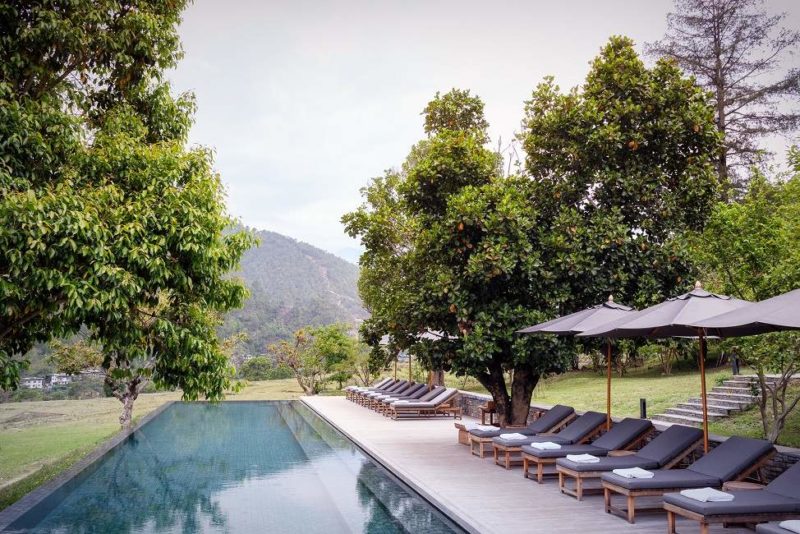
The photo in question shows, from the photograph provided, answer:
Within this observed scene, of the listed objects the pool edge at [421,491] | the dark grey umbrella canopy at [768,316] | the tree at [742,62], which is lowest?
the pool edge at [421,491]

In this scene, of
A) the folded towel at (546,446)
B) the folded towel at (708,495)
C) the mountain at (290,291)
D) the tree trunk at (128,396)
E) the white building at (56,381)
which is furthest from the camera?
the mountain at (290,291)

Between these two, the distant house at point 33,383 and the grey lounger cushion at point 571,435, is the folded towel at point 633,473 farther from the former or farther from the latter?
the distant house at point 33,383

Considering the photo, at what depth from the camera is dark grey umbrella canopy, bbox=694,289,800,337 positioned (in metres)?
5.45

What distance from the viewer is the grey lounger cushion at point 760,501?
216 inches

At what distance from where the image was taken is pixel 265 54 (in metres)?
27.0

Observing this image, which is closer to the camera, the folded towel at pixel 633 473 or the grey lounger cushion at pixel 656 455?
the folded towel at pixel 633 473

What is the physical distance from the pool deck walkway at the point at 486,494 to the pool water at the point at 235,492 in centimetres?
25

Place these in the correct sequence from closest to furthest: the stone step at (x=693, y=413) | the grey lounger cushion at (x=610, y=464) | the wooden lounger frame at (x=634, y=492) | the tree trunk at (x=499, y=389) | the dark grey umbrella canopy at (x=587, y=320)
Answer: the wooden lounger frame at (x=634, y=492) → the grey lounger cushion at (x=610, y=464) → the dark grey umbrella canopy at (x=587, y=320) → the tree trunk at (x=499, y=389) → the stone step at (x=693, y=413)

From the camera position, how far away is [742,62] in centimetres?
2031

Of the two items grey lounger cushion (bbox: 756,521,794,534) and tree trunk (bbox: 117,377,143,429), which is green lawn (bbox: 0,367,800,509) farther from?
grey lounger cushion (bbox: 756,521,794,534)

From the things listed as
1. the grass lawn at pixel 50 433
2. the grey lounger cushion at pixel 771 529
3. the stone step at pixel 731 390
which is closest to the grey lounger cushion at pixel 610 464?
the grey lounger cushion at pixel 771 529

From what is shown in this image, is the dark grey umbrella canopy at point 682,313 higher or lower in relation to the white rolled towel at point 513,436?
higher

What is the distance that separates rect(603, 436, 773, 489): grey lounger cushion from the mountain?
4851 cm

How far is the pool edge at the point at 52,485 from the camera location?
7168 mm
